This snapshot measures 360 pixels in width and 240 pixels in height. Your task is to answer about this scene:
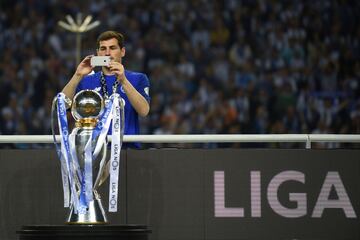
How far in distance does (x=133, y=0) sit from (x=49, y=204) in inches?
627

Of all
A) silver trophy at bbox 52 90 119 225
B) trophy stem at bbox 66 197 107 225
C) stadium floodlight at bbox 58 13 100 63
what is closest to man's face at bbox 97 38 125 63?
silver trophy at bbox 52 90 119 225

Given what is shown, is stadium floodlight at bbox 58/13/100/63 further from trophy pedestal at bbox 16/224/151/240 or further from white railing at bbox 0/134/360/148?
trophy pedestal at bbox 16/224/151/240

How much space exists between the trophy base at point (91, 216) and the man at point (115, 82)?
0.86 metres

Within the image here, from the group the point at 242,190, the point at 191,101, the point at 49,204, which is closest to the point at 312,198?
the point at 242,190

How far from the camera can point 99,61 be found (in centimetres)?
862

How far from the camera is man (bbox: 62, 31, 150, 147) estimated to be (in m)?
8.69

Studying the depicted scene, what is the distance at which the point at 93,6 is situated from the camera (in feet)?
84.9

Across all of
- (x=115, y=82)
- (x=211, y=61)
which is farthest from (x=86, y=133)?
(x=211, y=61)

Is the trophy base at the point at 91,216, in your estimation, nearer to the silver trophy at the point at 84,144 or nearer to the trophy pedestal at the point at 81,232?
the silver trophy at the point at 84,144

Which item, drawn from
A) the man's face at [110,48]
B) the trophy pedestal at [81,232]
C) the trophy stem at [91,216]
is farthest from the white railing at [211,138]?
the trophy pedestal at [81,232]

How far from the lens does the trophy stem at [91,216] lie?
329 inches

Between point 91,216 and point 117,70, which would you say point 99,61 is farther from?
point 91,216

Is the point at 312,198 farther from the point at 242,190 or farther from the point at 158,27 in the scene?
the point at 158,27

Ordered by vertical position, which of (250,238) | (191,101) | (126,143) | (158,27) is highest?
(158,27)
